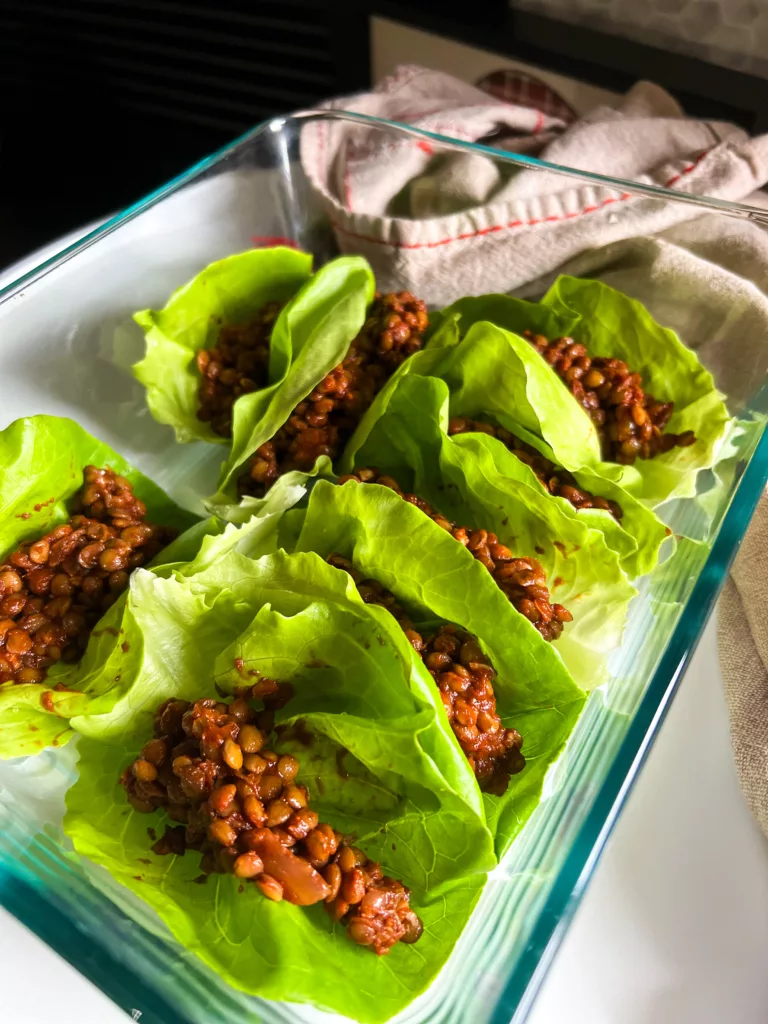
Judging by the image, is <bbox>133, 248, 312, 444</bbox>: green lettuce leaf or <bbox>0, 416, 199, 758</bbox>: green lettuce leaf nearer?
<bbox>0, 416, 199, 758</bbox>: green lettuce leaf

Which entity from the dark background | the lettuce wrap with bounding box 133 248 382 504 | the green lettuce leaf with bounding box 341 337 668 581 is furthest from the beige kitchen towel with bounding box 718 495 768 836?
the dark background

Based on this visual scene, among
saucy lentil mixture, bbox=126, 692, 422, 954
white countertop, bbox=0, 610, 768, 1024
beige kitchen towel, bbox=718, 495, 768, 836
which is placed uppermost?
saucy lentil mixture, bbox=126, 692, 422, 954

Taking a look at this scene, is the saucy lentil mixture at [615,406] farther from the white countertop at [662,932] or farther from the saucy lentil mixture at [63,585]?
the saucy lentil mixture at [63,585]

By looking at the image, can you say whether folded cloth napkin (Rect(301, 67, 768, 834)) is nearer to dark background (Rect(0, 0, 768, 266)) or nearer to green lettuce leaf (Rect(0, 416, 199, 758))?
dark background (Rect(0, 0, 768, 266))

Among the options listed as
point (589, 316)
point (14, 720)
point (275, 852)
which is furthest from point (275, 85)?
point (275, 852)

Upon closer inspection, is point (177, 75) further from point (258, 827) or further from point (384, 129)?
point (258, 827)

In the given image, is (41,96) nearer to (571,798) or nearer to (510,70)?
(510,70)

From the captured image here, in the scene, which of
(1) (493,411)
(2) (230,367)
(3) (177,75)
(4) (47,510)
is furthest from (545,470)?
(3) (177,75)
